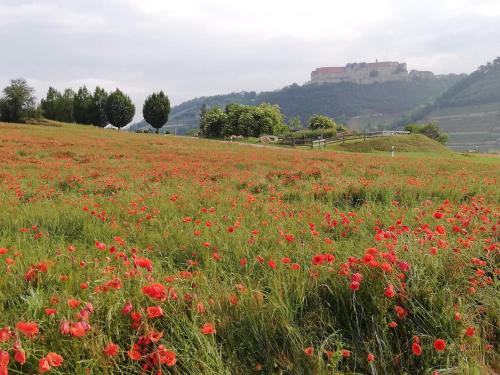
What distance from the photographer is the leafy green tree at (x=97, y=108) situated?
8356cm

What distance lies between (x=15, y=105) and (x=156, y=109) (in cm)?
2895

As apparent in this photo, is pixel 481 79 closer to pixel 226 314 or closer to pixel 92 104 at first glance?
pixel 92 104

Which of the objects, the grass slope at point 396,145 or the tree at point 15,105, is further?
the tree at point 15,105

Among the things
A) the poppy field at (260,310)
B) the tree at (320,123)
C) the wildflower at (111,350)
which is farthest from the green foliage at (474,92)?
the wildflower at (111,350)

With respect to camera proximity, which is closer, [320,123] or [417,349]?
[417,349]

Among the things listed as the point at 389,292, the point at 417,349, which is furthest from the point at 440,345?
the point at 389,292

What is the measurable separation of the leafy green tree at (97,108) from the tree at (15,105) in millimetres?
19765

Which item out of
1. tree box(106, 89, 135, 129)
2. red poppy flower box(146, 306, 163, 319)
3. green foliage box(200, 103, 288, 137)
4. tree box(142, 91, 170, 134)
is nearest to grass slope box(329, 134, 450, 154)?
green foliage box(200, 103, 288, 137)

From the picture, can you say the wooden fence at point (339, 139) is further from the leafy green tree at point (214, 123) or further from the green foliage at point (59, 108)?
the green foliage at point (59, 108)

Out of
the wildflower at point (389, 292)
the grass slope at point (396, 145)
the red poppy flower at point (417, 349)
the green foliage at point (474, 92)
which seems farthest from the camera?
the green foliage at point (474, 92)

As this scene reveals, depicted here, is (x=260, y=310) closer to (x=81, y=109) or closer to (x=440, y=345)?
(x=440, y=345)

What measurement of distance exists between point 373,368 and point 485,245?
228cm

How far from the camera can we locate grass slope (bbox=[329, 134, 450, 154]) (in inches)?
1779

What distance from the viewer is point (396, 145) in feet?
150
